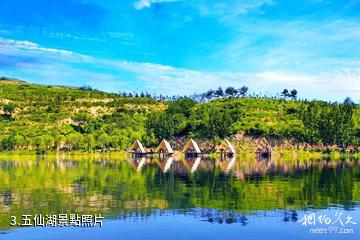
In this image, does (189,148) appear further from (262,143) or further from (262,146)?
(262,143)

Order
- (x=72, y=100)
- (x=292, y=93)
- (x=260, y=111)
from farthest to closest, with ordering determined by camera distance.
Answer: (x=72, y=100)
(x=292, y=93)
(x=260, y=111)

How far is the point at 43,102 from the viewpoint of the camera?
158375 millimetres

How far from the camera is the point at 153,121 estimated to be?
372ft

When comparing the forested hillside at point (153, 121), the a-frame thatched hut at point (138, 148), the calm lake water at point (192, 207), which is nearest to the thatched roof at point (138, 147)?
the a-frame thatched hut at point (138, 148)

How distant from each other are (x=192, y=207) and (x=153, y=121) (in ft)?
289

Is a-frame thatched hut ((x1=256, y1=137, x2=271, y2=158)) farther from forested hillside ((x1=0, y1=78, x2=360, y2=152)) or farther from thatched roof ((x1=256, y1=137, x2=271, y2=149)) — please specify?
forested hillside ((x1=0, y1=78, x2=360, y2=152))

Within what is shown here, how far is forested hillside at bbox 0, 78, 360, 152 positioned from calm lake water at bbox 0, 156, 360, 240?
65710 millimetres

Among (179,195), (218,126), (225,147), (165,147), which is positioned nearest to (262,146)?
(218,126)

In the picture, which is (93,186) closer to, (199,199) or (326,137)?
(199,199)

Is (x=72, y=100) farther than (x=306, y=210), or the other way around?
(x=72, y=100)

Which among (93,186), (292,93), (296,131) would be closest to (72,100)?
(292,93)

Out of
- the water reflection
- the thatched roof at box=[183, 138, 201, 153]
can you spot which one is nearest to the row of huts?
the thatched roof at box=[183, 138, 201, 153]

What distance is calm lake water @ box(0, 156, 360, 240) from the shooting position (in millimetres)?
19781

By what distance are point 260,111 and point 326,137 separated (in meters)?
35.2
